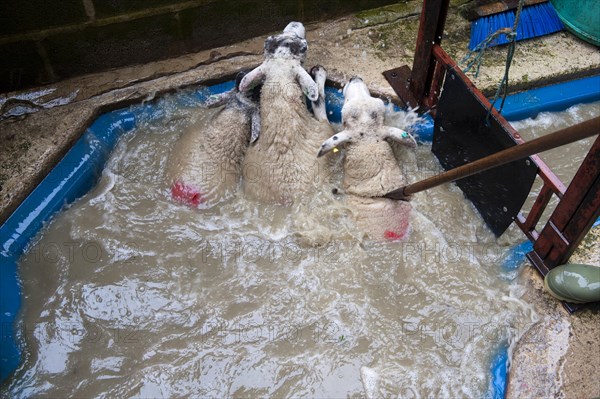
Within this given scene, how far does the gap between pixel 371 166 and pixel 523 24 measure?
91.1 inches

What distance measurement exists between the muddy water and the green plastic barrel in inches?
88.0

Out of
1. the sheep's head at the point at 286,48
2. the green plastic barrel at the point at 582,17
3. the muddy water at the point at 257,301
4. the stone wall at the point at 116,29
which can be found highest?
the stone wall at the point at 116,29

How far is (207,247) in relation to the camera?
3.67 metres

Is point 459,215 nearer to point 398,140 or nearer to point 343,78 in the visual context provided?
point 398,140

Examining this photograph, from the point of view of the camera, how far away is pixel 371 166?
3895 mm

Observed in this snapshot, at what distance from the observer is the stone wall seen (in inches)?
169

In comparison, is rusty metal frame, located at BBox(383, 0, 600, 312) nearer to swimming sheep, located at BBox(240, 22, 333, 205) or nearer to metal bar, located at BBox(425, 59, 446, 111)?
metal bar, located at BBox(425, 59, 446, 111)

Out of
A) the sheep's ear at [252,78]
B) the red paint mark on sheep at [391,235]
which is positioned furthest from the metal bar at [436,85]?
the sheep's ear at [252,78]

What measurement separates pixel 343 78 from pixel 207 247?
2013 mm

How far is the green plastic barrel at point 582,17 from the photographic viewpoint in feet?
15.4

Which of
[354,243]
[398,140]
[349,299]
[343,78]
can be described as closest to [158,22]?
[343,78]

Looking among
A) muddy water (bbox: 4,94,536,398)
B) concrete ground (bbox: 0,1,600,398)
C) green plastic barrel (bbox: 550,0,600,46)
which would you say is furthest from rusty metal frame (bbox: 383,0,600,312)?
green plastic barrel (bbox: 550,0,600,46)

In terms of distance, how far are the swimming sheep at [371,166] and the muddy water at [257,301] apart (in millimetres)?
114

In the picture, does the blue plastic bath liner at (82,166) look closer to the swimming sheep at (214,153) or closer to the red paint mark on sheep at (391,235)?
the swimming sheep at (214,153)
